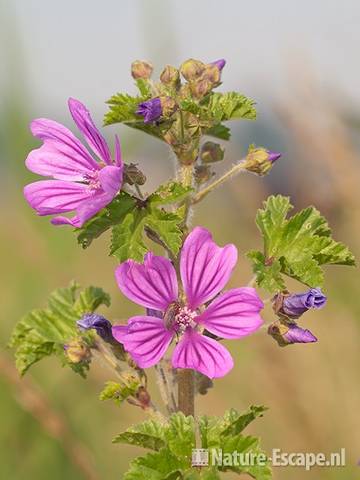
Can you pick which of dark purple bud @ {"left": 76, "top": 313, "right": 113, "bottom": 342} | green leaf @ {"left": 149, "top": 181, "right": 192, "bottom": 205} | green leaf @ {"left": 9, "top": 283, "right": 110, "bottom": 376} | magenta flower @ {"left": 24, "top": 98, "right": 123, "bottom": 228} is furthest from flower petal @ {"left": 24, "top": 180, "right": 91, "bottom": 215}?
green leaf @ {"left": 9, "top": 283, "right": 110, "bottom": 376}

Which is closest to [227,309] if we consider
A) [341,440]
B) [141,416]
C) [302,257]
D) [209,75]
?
[302,257]

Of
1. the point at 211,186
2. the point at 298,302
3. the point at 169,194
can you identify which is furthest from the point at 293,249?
the point at 169,194

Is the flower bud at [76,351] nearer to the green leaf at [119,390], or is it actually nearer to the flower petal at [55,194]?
the green leaf at [119,390]

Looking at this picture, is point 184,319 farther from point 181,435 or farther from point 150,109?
point 150,109

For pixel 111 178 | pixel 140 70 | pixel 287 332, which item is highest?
pixel 140 70

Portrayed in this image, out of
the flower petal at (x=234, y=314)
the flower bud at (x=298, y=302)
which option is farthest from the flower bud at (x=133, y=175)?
the flower bud at (x=298, y=302)
